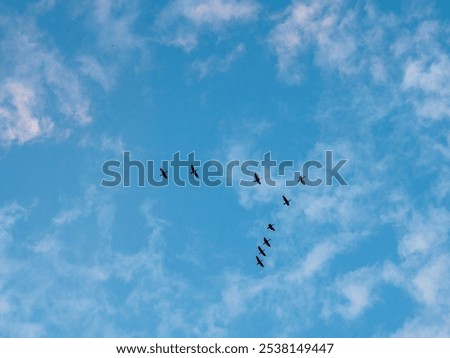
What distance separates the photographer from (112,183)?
119750 millimetres

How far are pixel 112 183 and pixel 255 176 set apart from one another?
88.2ft

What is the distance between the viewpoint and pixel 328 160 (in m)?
121
